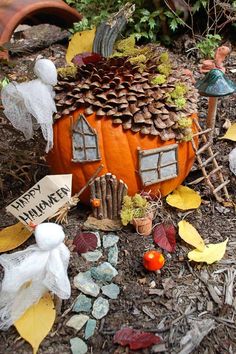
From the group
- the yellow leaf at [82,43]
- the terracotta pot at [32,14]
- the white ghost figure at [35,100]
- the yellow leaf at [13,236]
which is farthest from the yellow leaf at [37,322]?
the terracotta pot at [32,14]

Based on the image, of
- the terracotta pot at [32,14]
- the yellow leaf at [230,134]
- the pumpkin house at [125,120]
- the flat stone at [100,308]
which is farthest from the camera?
the terracotta pot at [32,14]

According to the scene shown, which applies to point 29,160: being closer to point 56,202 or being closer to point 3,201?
point 3,201

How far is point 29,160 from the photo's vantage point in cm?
185

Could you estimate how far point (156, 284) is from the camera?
1.56m

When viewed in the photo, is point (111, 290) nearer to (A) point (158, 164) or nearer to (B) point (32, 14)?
(A) point (158, 164)

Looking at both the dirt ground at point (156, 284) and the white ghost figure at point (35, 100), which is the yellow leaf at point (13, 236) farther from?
the white ghost figure at point (35, 100)

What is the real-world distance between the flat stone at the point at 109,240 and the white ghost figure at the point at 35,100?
13.9 inches

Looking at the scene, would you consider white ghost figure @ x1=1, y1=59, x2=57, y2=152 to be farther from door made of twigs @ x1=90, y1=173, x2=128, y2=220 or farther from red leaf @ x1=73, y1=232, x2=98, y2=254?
red leaf @ x1=73, y1=232, x2=98, y2=254

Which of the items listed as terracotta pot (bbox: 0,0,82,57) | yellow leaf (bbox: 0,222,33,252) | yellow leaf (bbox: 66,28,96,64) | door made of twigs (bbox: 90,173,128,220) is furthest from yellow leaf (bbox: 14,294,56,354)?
terracotta pot (bbox: 0,0,82,57)

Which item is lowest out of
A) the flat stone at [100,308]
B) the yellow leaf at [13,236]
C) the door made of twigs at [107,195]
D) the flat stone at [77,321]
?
the flat stone at [77,321]

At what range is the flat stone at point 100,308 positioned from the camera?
1.46 metres

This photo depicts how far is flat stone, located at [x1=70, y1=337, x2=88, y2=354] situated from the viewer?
4.51ft

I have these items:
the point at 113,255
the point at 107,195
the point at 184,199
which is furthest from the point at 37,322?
the point at 184,199

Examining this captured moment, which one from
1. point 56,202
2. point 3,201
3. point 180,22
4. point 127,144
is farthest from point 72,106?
point 180,22
